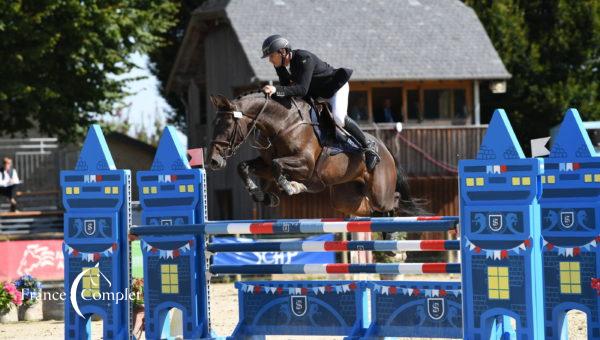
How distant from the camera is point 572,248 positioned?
6969 mm

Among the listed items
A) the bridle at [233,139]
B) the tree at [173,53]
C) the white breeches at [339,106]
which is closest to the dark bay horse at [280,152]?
the bridle at [233,139]

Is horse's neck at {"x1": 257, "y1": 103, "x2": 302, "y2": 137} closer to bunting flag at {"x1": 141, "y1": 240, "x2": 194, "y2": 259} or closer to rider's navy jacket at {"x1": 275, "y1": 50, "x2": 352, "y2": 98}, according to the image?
Answer: rider's navy jacket at {"x1": 275, "y1": 50, "x2": 352, "y2": 98}

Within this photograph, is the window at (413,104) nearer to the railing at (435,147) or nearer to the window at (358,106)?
the railing at (435,147)

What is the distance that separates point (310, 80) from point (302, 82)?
0.35ft

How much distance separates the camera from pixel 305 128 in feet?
29.6

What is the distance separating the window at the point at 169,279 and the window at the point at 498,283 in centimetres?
223

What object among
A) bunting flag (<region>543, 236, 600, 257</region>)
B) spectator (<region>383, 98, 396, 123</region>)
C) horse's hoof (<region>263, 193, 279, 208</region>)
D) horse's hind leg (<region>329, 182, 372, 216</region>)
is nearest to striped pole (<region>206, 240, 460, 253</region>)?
bunting flag (<region>543, 236, 600, 257</region>)

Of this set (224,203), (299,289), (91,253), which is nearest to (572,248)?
(299,289)

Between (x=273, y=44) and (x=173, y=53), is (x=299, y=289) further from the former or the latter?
(x=173, y=53)

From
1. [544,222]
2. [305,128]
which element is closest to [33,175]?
[305,128]

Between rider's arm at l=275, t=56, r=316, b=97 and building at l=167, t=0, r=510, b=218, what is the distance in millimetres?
13500

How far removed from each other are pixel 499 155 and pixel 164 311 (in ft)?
8.66

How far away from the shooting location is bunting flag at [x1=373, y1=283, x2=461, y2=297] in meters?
7.21

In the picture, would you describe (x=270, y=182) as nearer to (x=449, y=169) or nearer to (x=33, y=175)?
(x=449, y=169)
